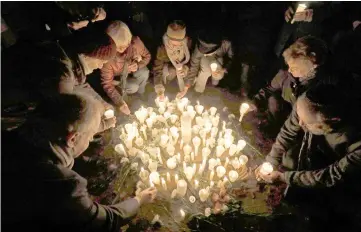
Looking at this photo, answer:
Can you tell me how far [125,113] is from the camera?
4.73 m

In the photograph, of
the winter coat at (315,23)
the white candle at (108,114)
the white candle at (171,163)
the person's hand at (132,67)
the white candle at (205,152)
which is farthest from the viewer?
the winter coat at (315,23)

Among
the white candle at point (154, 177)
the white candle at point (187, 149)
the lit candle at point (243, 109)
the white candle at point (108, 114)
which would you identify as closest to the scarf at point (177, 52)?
the lit candle at point (243, 109)

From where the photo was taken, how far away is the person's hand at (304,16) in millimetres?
5414

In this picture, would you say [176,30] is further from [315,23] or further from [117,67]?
[315,23]

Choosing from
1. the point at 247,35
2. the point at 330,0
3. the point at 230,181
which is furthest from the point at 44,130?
the point at 330,0

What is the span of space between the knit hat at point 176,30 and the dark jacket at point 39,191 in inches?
103

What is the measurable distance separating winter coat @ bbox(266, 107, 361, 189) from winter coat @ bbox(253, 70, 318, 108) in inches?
24.2

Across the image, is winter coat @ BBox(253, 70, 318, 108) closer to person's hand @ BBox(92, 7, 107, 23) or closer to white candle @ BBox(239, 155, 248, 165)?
white candle @ BBox(239, 155, 248, 165)

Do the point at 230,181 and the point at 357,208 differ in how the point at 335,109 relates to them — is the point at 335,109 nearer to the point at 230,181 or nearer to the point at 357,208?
the point at 357,208

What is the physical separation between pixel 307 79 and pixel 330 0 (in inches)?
102

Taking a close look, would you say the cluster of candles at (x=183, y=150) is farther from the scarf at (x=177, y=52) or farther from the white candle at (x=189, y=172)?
the scarf at (x=177, y=52)

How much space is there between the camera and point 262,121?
4680 mm

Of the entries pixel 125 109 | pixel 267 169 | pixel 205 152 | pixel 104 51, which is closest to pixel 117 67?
pixel 125 109

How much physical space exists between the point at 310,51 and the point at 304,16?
6.94ft
